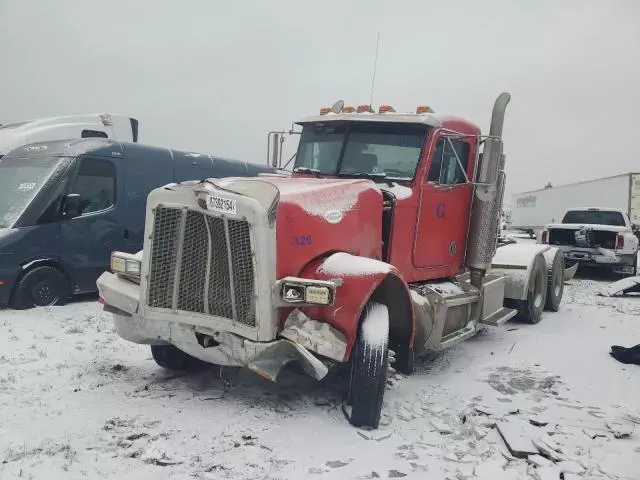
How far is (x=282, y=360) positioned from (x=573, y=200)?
29.0m

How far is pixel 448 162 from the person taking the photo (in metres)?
6.27

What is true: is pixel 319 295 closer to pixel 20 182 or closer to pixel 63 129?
pixel 20 182

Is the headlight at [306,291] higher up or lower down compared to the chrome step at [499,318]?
higher up

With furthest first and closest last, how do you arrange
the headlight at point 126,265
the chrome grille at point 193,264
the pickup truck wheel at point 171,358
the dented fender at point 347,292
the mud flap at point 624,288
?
the mud flap at point 624,288, the pickup truck wheel at point 171,358, the headlight at point 126,265, the chrome grille at point 193,264, the dented fender at point 347,292

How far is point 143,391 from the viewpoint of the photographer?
16.1ft

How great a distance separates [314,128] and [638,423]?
4.33 metres

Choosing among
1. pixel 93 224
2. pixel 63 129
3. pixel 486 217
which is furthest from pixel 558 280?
pixel 63 129

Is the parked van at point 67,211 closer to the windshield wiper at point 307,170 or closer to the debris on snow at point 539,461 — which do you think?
the windshield wiper at point 307,170

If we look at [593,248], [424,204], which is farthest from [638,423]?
[593,248]

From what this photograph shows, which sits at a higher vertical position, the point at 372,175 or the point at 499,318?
the point at 372,175

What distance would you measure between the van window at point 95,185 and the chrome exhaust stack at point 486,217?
19.7 feet

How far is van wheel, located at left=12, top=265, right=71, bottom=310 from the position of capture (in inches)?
323

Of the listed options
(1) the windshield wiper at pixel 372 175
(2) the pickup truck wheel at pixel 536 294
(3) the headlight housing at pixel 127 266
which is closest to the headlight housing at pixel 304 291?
(3) the headlight housing at pixel 127 266

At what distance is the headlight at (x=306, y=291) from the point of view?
13.2 feet
